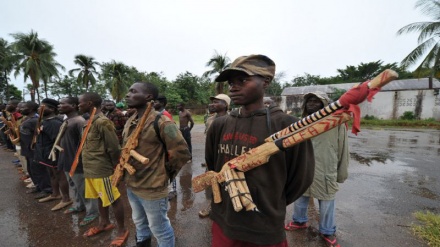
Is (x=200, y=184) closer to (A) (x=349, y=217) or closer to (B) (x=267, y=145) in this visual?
(B) (x=267, y=145)

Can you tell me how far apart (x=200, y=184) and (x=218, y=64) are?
20.1 metres

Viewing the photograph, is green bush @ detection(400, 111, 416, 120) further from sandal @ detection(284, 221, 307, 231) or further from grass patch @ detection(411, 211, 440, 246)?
sandal @ detection(284, 221, 307, 231)

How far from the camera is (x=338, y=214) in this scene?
3.94 metres

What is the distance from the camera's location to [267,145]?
1391 mm

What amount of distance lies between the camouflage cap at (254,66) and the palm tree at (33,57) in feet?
109

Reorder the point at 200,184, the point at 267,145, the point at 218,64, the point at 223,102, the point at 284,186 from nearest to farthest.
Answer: the point at 267,145
the point at 284,186
the point at 200,184
the point at 223,102
the point at 218,64

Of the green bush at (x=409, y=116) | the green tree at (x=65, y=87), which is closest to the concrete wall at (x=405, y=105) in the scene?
the green bush at (x=409, y=116)

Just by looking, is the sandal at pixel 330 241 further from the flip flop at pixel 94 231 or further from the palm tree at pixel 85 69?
the palm tree at pixel 85 69

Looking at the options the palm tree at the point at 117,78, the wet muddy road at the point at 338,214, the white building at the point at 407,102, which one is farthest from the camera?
the palm tree at the point at 117,78

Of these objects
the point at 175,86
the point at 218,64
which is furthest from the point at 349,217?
the point at 175,86

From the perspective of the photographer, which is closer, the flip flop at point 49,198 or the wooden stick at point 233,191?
the wooden stick at point 233,191

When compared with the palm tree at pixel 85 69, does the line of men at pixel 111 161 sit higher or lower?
lower

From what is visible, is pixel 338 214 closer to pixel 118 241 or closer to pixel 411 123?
pixel 118 241

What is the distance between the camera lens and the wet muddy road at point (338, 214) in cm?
319
